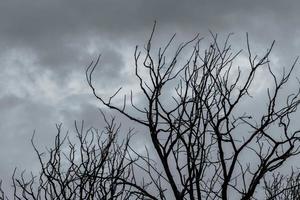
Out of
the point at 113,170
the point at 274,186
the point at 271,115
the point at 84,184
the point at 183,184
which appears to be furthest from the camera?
the point at 274,186

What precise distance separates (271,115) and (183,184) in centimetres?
129

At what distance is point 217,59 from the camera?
662cm

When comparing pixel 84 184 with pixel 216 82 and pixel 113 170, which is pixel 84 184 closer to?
pixel 113 170

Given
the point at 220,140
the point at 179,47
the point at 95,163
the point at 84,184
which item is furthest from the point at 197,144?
the point at 95,163

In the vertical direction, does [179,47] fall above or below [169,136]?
above

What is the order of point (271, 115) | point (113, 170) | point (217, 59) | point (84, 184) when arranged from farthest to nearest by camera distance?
point (113, 170)
point (84, 184)
point (217, 59)
point (271, 115)

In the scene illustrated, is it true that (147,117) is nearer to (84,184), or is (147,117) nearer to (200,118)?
(200,118)

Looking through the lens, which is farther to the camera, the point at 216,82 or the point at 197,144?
the point at 216,82

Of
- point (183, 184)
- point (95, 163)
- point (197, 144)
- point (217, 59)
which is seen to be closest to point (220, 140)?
point (197, 144)

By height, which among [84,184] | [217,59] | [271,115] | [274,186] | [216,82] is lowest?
[271,115]

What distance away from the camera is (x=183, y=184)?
18.5 ft

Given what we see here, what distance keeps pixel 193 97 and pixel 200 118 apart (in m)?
0.35

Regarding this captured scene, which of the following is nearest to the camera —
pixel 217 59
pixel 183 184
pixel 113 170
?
pixel 183 184

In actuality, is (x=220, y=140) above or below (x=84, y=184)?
below
